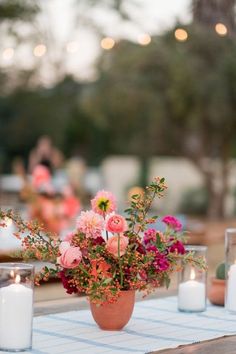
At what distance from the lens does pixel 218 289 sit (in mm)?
2930

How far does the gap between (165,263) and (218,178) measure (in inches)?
597

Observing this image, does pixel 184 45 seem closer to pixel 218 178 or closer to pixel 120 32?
pixel 120 32

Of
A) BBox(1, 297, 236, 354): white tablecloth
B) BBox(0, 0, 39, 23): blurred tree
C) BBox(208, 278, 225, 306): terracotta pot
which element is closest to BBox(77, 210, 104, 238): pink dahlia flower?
BBox(1, 297, 236, 354): white tablecloth

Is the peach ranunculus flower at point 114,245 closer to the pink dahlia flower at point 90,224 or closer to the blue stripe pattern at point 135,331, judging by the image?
the pink dahlia flower at point 90,224

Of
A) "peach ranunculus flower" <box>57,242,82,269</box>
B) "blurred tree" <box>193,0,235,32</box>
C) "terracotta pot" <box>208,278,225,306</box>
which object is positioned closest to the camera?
"peach ranunculus flower" <box>57,242,82,269</box>

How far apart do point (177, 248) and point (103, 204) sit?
0.23 m

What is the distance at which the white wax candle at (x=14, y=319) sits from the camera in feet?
7.07

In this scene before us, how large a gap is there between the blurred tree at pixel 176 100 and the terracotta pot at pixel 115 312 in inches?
413

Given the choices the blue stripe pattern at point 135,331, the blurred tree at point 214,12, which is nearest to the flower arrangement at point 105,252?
the blue stripe pattern at point 135,331

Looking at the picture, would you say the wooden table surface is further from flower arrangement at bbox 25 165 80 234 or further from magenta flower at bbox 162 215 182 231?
flower arrangement at bbox 25 165 80 234

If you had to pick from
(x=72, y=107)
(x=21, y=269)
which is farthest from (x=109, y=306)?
(x=72, y=107)

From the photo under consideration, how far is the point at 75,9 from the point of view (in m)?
16.3

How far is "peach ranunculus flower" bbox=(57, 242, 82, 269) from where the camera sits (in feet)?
7.66

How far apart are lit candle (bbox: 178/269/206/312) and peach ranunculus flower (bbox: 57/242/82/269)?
1.74 ft
